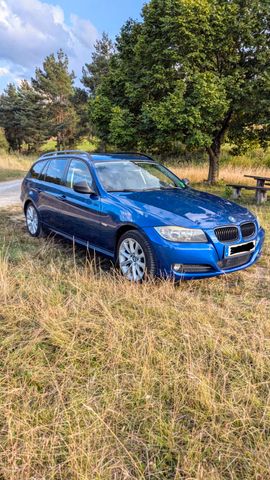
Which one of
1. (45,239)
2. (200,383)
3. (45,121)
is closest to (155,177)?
(45,239)

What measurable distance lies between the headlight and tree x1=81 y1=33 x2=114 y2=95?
3530 centimetres

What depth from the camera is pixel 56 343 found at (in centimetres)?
290

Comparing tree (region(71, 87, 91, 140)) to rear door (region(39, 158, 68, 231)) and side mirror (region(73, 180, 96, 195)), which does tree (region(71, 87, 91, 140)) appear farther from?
side mirror (region(73, 180, 96, 195))

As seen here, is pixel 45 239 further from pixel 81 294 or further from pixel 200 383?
pixel 200 383

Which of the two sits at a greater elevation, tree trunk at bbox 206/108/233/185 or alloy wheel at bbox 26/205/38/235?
tree trunk at bbox 206/108/233/185

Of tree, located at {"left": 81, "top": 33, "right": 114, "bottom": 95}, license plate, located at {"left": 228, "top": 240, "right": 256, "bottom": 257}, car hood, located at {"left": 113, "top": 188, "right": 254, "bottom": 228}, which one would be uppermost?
tree, located at {"left": 81, "top": 33, "right": 114, "bottom": 95}

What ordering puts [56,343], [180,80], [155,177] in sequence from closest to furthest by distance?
[56,343] < [155,177] < [180,80]

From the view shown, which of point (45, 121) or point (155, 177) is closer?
point (155, 177)

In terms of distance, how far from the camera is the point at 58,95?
4172 centimetres

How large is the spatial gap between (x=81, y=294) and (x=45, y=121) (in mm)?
41277

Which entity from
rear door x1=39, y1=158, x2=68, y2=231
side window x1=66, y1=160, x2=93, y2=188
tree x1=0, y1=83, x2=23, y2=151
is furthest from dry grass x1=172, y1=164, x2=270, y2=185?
tree x1=0, y1=83, x2=23, y2=151

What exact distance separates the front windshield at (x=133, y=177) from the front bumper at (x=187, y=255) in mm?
1181

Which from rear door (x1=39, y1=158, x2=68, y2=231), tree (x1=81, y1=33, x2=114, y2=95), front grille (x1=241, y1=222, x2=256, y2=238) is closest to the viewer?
front grille (x1=241, y1=222, x2=256, y2=238)

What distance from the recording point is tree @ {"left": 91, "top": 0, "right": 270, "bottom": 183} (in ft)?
33.7
